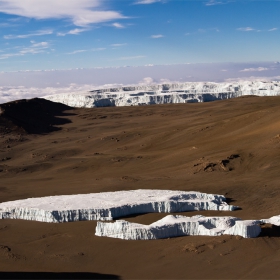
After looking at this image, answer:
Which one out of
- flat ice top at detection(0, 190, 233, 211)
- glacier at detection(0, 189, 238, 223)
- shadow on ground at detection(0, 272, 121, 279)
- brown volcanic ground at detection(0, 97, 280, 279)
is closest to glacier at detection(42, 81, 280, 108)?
brown volcanic ground at detection(0, 97, 280, 279)

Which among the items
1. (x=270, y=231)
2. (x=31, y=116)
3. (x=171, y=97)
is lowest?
(x=270, y=231)

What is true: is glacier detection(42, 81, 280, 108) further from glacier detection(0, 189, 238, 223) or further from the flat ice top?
glacier detection(0, 189, 238, 223)

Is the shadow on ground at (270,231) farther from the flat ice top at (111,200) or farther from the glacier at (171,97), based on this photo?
the glacier at (171,97)

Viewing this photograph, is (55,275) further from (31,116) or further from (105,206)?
(31,116)

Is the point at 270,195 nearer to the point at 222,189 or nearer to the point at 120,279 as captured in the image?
the point at 222,189

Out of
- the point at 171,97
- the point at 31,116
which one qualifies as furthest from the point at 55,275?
the point at 171,97

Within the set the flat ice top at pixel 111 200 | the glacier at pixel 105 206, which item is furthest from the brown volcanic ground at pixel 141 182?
the flat ice top at pixel 111 200
